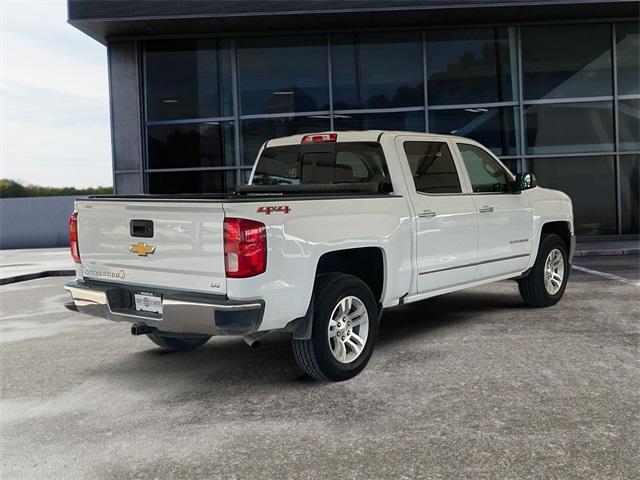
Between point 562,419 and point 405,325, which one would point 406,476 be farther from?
point 405,325

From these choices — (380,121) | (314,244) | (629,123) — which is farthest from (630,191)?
(314,244)

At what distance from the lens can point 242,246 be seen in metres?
4.11

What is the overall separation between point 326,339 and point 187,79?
40.1ft

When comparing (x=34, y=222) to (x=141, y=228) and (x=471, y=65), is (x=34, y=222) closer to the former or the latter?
(x=471, y=65)

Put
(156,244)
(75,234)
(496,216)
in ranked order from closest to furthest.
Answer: (156,244) → (75,234) → (496,216)

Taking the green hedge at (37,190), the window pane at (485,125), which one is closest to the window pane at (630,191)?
the window pane at (485,125)

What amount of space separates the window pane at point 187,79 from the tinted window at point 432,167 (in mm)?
9979

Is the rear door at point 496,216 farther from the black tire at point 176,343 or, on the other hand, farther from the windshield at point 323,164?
the black tire at point 176,343

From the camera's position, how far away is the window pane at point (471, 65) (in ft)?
49.9

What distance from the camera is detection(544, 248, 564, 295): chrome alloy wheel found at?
754 cm

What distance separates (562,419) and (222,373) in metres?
2.64

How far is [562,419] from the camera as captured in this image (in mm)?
3938

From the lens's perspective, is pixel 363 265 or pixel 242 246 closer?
pixel 242 246

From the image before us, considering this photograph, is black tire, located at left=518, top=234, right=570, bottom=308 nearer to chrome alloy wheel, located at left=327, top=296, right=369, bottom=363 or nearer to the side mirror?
the side mirror
